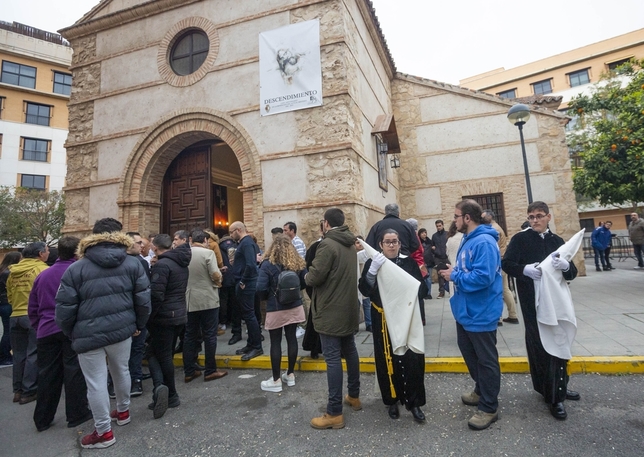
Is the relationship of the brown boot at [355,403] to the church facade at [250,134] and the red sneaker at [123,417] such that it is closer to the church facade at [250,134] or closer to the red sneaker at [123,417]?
the red sneaker at [123,417]

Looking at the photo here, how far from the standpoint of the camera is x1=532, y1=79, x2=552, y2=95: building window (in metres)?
34.5

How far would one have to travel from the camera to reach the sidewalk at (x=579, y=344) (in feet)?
12.8

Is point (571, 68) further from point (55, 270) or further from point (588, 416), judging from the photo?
point (55, 270)

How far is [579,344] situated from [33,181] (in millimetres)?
36521

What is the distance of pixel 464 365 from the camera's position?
4.14m

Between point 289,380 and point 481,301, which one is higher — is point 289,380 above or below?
below

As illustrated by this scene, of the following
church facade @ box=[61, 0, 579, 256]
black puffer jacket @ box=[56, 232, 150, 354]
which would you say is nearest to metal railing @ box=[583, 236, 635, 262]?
church facade @ box=[61, 0, 579, 256]

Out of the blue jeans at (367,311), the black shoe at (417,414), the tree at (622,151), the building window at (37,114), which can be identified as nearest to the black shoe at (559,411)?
the black shoe at (417,414)

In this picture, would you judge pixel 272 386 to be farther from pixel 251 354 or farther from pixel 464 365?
pixel 464 365

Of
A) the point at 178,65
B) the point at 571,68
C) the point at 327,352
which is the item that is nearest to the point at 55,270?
the point at 327,352

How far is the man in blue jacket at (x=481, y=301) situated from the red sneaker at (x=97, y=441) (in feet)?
10.8

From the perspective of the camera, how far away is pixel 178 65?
8.59m

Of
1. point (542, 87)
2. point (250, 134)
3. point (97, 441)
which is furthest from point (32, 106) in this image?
point (542, 87)

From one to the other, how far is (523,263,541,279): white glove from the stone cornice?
952cm
